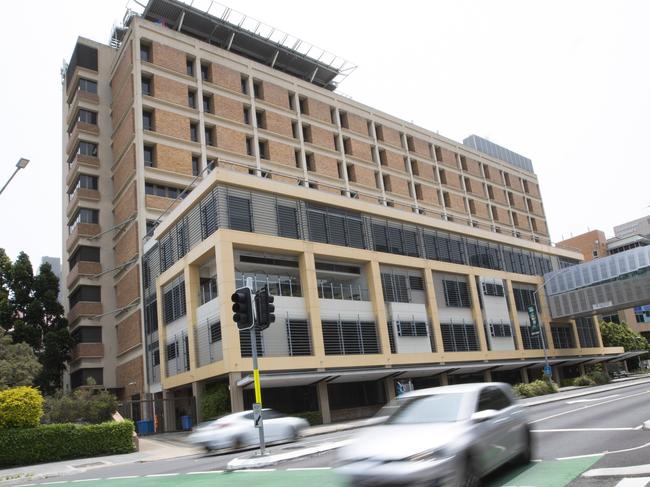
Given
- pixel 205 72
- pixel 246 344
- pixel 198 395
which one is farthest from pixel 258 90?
pixel 198 395

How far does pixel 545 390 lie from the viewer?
3872cm

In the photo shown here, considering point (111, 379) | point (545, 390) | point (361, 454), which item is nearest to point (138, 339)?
point (111, 379)

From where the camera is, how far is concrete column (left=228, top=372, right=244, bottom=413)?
89.2 ft

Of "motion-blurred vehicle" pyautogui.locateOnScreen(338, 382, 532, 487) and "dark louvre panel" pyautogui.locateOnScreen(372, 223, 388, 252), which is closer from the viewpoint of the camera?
"motion-blurred vehicle" pyautogui.locateOnScreen(338, 382, 532, 487)

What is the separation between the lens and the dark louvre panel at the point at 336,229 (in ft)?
115

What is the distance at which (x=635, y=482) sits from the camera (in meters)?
7.47

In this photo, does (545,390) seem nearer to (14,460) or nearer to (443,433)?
(14,460)

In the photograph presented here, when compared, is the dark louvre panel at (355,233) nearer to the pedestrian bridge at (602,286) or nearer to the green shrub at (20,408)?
the pedestrian bridge at (602,286)

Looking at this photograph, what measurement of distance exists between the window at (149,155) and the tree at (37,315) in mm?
12129

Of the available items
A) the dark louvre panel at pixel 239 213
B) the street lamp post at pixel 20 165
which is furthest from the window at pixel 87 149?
the street lamp post at pixel 20 165

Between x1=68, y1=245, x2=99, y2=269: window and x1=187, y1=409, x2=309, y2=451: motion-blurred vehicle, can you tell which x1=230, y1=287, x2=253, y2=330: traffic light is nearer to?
x1=187, y1=409, x2=309, y2=451: motion-blurred vehicle

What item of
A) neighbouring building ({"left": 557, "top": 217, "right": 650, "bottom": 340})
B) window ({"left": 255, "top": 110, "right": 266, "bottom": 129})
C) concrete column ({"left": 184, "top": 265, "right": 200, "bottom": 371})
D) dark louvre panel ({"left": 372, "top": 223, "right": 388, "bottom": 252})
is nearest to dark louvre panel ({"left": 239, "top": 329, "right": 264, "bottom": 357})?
concrete column ({"left": 184, "top": 265, "right": 200, "bottom": 371})

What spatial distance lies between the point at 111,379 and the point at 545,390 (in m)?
31.8

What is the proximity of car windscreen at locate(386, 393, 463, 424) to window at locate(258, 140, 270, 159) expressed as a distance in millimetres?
40822
